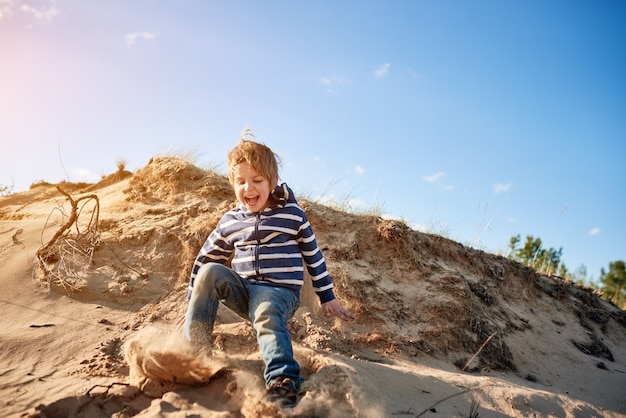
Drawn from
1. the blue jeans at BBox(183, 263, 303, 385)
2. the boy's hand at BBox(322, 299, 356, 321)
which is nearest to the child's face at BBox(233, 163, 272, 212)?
the blue jeans at BBox(183, 263, 303, 385)

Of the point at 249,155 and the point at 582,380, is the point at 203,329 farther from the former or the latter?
the point at 582,380

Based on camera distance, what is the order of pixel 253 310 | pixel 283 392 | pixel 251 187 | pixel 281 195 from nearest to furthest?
pixel 283 392 < pixel 253 310 < pixel 251 187 < pixel 281 195

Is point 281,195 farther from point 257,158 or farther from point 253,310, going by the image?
point 253,310

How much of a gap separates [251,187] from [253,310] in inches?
32.5

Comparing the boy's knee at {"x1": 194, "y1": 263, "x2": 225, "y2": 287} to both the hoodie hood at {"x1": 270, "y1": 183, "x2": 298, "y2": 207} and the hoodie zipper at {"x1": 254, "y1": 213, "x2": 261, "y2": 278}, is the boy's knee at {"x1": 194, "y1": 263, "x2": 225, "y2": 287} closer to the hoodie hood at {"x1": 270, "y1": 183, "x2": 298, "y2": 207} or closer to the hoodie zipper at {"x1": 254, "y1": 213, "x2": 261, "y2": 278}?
the hoodie zipper at {"x1": 254, "y1": 213, "x2": 261, "y2": 278}

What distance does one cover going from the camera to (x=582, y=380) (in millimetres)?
4117

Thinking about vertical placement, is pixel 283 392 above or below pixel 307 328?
below

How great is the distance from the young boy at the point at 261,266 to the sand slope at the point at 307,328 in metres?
0.20

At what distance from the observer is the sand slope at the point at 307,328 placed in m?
2.44

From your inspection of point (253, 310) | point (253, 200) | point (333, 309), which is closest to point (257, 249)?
point (253, 200)

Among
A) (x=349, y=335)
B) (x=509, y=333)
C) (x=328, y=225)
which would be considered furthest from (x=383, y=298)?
(x=509, y=333)

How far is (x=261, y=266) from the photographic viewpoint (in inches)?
111

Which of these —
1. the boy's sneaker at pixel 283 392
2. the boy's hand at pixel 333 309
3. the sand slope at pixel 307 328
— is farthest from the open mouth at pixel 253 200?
the boy's sneaker at pixel 283 392

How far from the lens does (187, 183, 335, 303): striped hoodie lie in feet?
9.25
